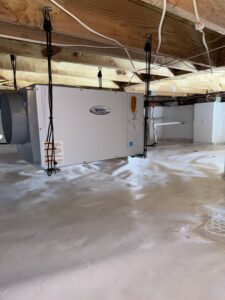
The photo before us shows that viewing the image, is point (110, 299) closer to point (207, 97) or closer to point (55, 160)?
point (55, 160)

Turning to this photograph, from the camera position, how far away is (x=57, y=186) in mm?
1989

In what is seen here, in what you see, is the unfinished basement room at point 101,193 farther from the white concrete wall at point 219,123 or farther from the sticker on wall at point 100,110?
the white concrete wall at point 219,123

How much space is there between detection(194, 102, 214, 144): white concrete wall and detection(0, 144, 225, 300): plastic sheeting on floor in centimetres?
342

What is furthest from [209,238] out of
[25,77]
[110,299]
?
[25,77]

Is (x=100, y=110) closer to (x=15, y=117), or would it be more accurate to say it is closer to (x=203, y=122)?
(x=15, y=117)

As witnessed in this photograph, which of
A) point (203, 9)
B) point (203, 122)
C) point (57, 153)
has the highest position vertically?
point (203, 9)

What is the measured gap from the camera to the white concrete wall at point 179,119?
5887mm

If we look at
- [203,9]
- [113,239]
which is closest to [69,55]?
[203,9]

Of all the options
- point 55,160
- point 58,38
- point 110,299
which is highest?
point 58,38

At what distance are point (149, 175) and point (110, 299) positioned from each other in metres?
1.62

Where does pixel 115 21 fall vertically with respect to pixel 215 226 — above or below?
above

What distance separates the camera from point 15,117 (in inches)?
34.9

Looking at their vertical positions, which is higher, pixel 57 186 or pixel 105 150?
pixel 105 150

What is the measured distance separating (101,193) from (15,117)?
107 cm
